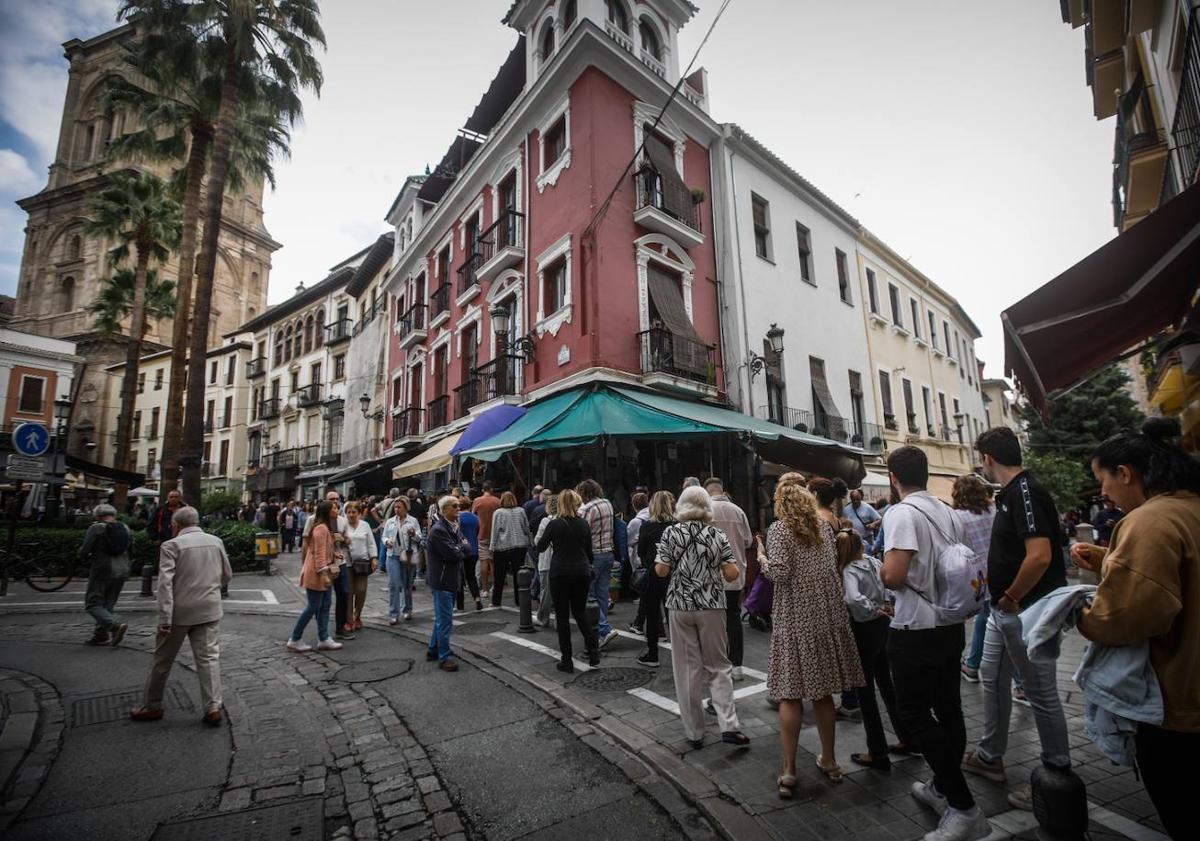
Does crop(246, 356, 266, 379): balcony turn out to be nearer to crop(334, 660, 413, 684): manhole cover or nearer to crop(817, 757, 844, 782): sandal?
crop(334, 660, 413, 684): manhole cover

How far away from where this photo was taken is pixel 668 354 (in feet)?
42.2

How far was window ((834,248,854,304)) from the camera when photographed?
1974 centimetres

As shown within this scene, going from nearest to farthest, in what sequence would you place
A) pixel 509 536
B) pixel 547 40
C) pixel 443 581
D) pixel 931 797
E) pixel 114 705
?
pixel 931 797, pixel 114 705, pixel 443 581, pixel 509 536, pixel 547 40

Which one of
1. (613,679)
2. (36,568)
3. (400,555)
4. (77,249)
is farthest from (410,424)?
(77,249)

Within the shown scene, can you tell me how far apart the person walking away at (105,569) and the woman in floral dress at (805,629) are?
8.25 m

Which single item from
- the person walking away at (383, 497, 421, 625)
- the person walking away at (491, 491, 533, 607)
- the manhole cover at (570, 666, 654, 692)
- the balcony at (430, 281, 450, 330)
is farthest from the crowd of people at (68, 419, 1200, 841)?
the balcony at (430, 281, 450, 330)

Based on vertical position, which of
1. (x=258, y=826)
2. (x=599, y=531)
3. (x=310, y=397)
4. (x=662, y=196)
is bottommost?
(x=258, y=826)

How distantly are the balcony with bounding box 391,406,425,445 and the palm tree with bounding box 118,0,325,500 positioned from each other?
7329mm

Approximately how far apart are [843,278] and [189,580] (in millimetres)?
20920

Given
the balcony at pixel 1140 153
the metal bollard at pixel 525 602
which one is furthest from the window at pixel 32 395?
the balcony at pixel 1140 153

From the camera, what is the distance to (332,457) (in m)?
29.4

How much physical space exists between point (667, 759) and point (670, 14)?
18.5 meters

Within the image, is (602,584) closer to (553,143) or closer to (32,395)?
(553,143)

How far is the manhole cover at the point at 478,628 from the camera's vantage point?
24.7 feet
